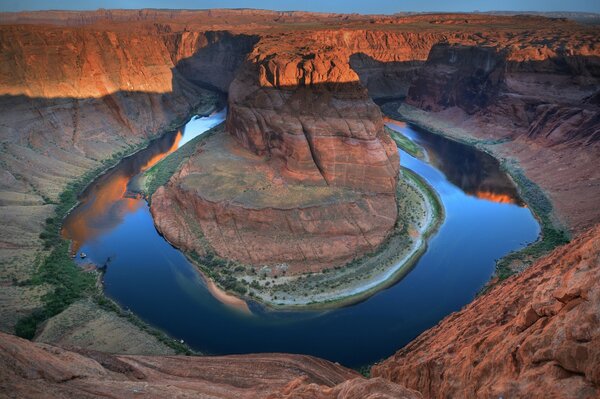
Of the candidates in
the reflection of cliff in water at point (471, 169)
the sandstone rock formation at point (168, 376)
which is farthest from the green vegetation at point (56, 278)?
the reflection of cliff in water at point (471, 169)

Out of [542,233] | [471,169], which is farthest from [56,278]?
[471,169]

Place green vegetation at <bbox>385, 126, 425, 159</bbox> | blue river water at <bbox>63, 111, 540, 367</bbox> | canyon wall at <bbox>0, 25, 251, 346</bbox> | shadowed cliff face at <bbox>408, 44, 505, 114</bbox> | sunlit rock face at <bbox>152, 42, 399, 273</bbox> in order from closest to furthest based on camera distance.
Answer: blue river water at <bbox>63, 111, 540, 367</bbox>
sunlit rock face at <bbox>152, 42, 399, 273</bbox>
canyon wall at <bbox>0, 25, 251, 346</bbox>
green vegetation at <bbox>385, 126, 425, 159</bbox>
shadowed cliff face at <bbox>408, 44, 505, 114</bbox>

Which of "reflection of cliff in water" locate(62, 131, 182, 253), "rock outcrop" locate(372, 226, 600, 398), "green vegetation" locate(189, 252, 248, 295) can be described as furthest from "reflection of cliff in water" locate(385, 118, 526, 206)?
"reflection of cliff in water" locate(62, 131, 182, 253)

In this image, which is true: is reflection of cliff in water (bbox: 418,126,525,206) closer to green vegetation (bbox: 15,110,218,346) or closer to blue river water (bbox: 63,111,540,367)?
blue river water (bbox: 63,111,540,367)

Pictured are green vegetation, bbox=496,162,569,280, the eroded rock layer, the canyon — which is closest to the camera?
the canyon

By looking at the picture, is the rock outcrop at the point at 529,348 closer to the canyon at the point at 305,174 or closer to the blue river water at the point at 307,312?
the canyon at the point at 305,174
